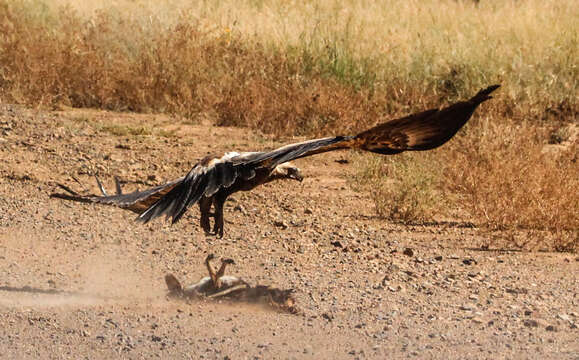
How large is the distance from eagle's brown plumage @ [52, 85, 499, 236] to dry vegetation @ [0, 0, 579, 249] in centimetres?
291

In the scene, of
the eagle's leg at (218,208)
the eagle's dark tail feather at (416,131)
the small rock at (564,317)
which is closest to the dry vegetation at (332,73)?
the small rock at (564,317)

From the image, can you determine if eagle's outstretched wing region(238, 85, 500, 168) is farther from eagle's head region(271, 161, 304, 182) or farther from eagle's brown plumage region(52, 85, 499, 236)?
eagle's head region(271, 161, 304, 182)

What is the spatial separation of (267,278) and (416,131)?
176cm

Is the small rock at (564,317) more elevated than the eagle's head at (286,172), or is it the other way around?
the eagle's head at (286,172)

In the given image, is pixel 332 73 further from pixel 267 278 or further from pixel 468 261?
pixel 267 278

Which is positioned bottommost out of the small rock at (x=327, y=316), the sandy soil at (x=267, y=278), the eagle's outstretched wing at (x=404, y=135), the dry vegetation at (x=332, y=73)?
the sandy soil at (x=267, y=278)

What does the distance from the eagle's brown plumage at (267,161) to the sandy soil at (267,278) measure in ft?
1.97

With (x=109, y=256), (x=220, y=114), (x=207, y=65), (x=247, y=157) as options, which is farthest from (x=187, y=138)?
(x=247, y=157)

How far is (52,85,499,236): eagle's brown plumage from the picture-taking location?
4.06m

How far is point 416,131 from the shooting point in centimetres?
417

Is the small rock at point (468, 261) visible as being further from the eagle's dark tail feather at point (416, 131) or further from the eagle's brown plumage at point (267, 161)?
the eagle's dark tail feather at point (416, 131)

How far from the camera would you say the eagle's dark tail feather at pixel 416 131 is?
4.04 meters

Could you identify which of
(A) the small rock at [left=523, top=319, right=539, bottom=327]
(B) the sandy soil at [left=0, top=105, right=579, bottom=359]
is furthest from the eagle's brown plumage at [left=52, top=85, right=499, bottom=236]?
(A) the small rock at [left=523, top=319, right=539, bottom=327]

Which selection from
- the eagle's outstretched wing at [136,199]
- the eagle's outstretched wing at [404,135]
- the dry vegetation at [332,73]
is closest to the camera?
the eagle's outstretched wing at [404,135]
